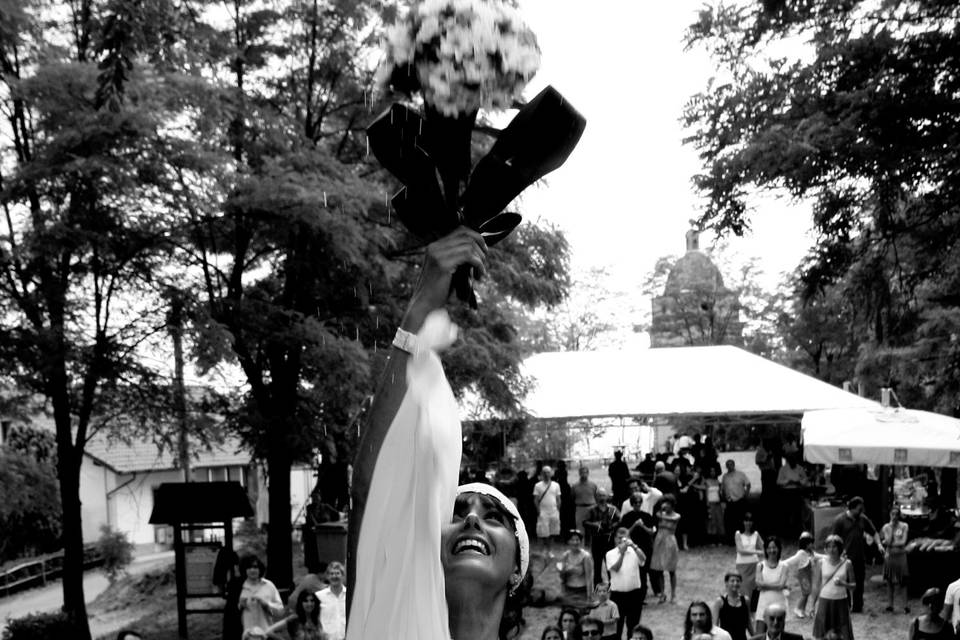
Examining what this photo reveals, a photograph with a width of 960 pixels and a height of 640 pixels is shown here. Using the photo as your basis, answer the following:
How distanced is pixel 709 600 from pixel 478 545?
12557 millimetres

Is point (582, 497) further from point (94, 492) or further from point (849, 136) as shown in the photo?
point (94, 492)

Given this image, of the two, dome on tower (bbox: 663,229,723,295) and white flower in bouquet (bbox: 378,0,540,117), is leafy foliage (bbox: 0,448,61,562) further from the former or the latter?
dome on tower (bbox: 663,229,723,295)

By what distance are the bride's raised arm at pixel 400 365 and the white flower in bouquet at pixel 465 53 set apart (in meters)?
0.28

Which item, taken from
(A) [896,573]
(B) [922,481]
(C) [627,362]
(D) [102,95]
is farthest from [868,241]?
(B) [922,481]

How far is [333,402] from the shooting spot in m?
13.3

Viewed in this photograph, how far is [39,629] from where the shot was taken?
12203 mm

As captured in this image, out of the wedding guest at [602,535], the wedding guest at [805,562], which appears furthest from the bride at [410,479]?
the wedding guest at [602,535]

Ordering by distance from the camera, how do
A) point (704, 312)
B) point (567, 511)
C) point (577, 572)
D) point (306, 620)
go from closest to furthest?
point (306, 620) → point (577, 572) → point (567, 511) → point (704, 312)

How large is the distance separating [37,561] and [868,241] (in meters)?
23.0

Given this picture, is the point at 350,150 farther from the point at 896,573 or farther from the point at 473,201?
the point at 473,201

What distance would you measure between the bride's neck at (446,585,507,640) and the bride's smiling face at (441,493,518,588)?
3cm

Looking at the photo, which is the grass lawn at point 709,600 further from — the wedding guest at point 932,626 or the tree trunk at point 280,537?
the tree trunk at point 280,537

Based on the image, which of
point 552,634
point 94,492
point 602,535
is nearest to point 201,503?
point 602,535

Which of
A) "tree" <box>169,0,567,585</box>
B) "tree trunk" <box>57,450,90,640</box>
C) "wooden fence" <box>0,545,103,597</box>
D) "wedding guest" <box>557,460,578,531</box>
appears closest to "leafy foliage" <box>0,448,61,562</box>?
"tree trunk" <box>57,450,90,640</box>
